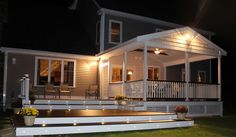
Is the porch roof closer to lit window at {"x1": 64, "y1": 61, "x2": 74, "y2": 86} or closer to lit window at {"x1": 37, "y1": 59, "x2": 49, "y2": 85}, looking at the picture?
lit window at {"x1": 64, "y1": 61, "x2": 74, "y2": 86}

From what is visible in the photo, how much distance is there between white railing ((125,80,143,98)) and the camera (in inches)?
494

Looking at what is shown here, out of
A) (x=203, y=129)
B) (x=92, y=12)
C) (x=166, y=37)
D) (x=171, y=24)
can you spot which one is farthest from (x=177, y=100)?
(x=92, y=12)

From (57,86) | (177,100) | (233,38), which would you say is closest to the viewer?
(177,100)

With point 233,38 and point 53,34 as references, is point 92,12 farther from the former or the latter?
point 233,38

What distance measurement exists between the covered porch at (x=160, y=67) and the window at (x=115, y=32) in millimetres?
1226

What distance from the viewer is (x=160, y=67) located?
1819cm

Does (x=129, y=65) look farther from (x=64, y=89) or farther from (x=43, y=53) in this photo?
(x=43, y=53)

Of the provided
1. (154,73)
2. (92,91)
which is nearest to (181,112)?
(92,91)

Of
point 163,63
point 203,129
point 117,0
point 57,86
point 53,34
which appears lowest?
point 203,129

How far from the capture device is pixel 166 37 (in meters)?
12.7

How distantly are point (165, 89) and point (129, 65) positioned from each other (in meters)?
4.19

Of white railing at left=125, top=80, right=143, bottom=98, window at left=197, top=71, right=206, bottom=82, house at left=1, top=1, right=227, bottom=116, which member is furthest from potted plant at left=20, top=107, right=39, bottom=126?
window at left=197, top=71, right=206, bottom=82

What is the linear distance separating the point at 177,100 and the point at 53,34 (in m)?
7.95

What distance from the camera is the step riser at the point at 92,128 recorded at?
6359mm
